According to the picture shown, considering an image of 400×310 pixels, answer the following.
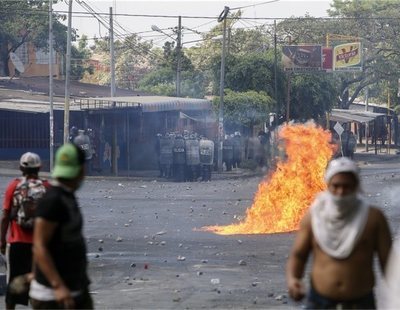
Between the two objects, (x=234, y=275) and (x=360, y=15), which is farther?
(x=360, y=15)

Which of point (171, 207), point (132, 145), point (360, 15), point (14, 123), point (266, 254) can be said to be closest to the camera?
point (266, 254)

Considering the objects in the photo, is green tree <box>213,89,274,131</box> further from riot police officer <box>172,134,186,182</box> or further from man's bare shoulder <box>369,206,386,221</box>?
man's bare shoulder <box>369,206,386,221</box>

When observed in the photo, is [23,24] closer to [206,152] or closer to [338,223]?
[206,152]

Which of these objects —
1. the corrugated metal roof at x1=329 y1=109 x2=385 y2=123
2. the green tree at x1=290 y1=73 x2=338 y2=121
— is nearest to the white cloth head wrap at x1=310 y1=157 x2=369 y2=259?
the green tree at x1=290 y1=73 x2=338 y2=121

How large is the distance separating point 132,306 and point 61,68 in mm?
60775

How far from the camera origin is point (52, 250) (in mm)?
6824

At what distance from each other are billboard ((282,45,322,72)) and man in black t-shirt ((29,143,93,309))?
4849cm

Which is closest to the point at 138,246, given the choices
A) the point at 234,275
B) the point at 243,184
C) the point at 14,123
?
the point at 234,275

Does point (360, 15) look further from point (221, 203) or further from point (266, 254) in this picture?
point (266, 254)

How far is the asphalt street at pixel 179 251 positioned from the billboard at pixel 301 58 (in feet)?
81.3

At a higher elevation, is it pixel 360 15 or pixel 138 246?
pixel 360 15

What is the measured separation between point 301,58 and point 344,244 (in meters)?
52.9

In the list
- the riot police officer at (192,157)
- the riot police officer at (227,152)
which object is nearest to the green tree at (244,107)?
the riot police officer at (227,152)

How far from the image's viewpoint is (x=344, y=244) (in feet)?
21.5
